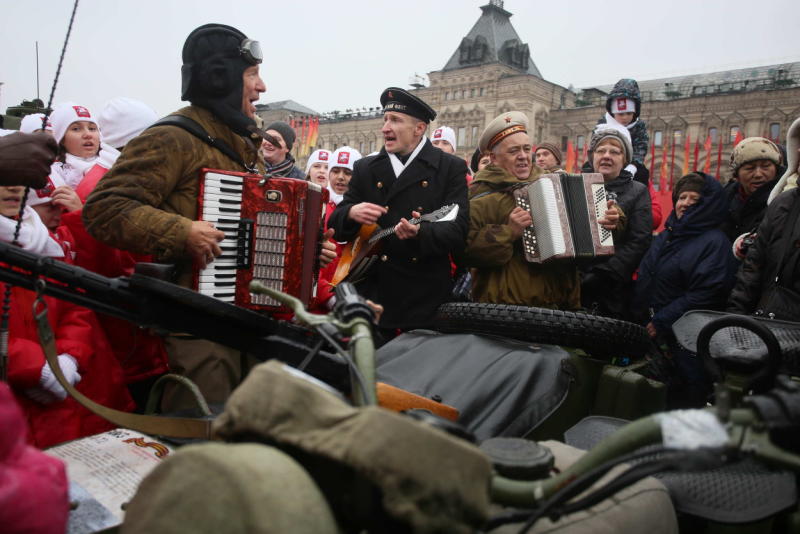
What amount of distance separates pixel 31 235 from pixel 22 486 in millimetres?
2083

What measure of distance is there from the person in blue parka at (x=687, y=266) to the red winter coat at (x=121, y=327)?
344cm

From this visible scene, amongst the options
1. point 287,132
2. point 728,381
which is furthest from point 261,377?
point 287,132

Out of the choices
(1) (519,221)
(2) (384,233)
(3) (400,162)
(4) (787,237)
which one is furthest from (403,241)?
(4) (787,237)

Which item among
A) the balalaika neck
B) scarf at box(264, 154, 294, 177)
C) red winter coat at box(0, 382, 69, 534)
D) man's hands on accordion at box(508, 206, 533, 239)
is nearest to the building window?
scarf at box(264, 154, 294, 177)

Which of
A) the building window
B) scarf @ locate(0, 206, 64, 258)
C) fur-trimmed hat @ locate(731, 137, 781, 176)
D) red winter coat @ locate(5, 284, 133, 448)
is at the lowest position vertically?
red winter coat @ locate(5, 284, 133, 448)

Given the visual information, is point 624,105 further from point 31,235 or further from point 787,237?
point 31,235

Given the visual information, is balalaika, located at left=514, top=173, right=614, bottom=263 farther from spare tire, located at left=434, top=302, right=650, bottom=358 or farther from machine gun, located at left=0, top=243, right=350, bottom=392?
machine gun, located at left=0, top=243, right=350, bottom=392

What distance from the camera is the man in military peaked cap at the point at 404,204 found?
4363 mm

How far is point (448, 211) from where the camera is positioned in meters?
4.15

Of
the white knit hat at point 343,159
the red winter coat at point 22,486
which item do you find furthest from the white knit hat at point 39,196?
the white knit hat at point 343,159

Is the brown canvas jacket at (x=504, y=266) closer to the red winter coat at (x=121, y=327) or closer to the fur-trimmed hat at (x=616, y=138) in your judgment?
the fur-trimmed hat at (x=616, y=138)

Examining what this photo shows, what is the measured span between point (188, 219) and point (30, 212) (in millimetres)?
850

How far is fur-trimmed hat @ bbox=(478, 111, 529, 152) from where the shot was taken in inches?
175

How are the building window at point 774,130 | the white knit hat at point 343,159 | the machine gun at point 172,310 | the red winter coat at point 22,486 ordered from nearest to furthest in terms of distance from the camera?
the red winter coat at point 22,486 → the machine gun at point 172,310 → the white knit hat at point 343,159 → the building window at point 774,130
